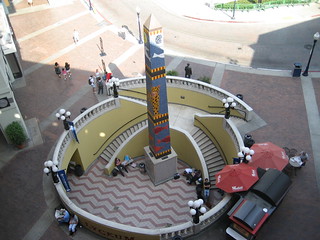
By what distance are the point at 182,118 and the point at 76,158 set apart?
9.13m

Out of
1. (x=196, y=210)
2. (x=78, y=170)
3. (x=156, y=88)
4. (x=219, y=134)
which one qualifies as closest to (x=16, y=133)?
(x=78, y=170)

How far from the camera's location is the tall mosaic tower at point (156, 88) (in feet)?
60.2

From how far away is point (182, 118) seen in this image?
94.5ft

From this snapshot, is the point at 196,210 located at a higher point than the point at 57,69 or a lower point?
lower

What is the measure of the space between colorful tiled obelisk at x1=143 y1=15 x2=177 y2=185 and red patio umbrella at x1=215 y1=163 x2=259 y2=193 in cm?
513

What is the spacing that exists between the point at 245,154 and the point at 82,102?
572 inches

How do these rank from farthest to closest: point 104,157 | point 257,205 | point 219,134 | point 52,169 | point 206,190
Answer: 1. point 104,157
2. point 219,134
3. point 206,190
4. point 52,169
5. point 257,205

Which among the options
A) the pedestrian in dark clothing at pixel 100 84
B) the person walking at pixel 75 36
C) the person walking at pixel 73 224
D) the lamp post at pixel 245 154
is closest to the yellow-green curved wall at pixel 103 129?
the pedestrian in dark clothing at pixel 100 84

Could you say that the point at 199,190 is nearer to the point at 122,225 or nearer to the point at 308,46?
the point at 122,225

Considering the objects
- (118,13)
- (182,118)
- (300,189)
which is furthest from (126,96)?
(118,13)

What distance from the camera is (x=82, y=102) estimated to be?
93.4 ft

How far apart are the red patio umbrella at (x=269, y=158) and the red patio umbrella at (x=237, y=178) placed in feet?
3.47

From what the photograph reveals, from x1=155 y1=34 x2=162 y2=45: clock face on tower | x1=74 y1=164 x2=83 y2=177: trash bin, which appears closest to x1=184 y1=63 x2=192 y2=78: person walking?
x1=155 y1=34 x2=162 y2=45: clock face on tower

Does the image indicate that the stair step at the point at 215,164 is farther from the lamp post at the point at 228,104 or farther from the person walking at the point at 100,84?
the person walking at the point at 100,84
